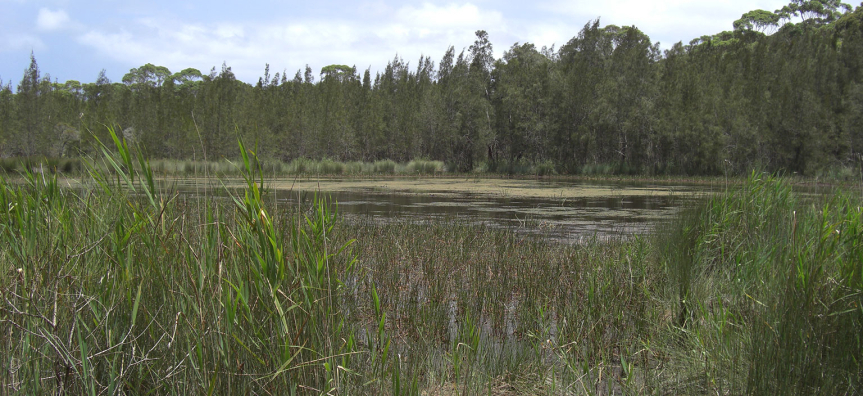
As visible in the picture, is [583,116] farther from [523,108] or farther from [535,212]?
[535,212]

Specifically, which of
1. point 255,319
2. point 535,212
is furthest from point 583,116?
point 255,319

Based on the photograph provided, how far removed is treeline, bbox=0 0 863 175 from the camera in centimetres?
3375

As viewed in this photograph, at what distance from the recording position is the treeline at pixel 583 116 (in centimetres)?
3375

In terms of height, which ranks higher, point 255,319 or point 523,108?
point 523,108

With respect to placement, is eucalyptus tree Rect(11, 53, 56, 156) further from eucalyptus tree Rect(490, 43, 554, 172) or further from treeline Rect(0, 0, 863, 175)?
eucalyptus tree Rect(490, 43, 554, 172)

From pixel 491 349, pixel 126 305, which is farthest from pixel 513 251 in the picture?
pixel 126 305

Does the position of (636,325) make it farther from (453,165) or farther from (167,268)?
(453,165)

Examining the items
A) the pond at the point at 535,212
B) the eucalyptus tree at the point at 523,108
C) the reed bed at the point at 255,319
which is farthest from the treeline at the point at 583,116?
the reed bed at the point at 255,319

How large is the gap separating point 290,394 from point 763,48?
54207mm

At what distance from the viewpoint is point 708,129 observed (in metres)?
33.7

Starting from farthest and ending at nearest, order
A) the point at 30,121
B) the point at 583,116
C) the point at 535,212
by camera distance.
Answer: the point at 30,121 < the point at 583,116 < the point at 535,212

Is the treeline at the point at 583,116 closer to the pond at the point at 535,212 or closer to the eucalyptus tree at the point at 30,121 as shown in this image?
the eucalyptus tree at the point at 30,121

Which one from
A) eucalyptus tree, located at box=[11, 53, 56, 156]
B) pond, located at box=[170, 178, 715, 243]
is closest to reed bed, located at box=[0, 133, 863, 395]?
pond, located at box=[170, 178, 715, 243]

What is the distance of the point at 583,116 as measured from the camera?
40.2 metres
